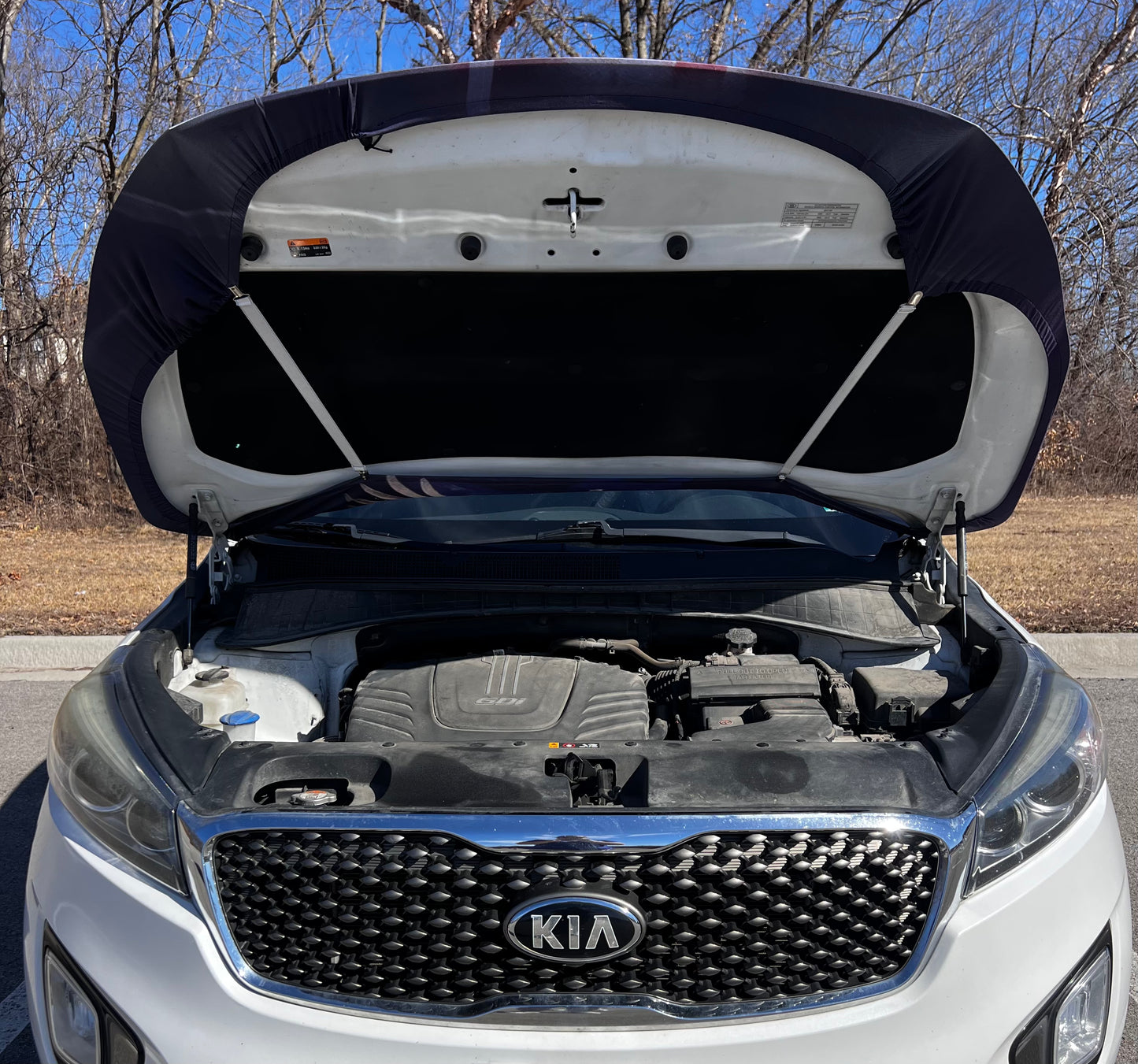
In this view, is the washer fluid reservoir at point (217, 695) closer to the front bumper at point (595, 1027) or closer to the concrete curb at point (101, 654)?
the front bumper at point (595, 1027)

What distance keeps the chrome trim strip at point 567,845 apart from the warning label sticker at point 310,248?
1.42 metres

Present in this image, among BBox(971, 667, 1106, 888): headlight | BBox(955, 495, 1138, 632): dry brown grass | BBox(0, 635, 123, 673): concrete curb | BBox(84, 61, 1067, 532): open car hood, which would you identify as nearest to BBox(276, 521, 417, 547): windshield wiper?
BBox(84, 61, 1067, 532): open car hood

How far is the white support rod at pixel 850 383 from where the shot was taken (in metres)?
2.63

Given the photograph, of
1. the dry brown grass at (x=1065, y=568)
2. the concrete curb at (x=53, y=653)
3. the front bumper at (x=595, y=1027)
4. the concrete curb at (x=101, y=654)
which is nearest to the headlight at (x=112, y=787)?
the front bumper at (x=595, y=1027)

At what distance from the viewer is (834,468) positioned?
10.6 ft

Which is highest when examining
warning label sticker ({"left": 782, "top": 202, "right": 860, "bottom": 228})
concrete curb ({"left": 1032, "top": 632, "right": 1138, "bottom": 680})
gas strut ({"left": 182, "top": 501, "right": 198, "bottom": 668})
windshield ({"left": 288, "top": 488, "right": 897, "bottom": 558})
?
warning label sticker ({"left": 782, "top": 202, "right": 860, "bottom": 228})

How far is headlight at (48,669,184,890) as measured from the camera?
1.88 meters

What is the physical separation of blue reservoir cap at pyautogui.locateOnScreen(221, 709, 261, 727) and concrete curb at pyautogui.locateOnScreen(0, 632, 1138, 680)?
4107mm

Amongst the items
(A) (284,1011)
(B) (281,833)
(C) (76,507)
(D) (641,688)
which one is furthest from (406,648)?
(C) (76,507)

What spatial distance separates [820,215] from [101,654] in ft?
19.1

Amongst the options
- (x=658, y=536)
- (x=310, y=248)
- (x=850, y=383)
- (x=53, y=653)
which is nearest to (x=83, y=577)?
(x=53, y=653)

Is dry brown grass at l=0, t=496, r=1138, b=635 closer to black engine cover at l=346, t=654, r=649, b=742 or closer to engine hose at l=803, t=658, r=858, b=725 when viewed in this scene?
engine hose at l=803, t=658, r=858, b=725

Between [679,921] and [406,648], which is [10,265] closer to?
[406,648]

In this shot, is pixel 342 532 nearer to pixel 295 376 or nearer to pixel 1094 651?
pixel 295 376
